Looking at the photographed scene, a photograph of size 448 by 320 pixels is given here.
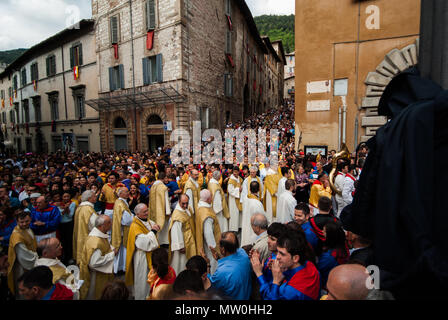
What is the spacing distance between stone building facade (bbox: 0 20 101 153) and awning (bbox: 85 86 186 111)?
1.83 metres

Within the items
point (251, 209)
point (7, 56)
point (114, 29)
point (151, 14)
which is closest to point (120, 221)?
point (251, 209)

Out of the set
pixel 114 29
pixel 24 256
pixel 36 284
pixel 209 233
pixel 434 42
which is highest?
pixel 114 29

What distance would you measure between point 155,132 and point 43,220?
13826mm

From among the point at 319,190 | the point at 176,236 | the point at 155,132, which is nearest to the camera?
the point at 176,236

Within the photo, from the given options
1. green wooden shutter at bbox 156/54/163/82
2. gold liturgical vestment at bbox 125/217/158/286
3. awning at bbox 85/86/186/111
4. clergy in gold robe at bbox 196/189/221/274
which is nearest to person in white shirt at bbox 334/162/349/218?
clergy in gold robe at bbox 196/189/221/274

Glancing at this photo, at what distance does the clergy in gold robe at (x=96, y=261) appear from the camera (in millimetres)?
3443

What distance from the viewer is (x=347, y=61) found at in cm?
1136

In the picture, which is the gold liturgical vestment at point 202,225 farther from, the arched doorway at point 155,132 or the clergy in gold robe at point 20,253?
the arched doorway at point 155,132

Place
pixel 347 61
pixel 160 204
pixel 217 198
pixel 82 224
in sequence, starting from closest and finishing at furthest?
pixel 82 224 < pixel 160 204 < pixel 217 198 < pixel 347 61

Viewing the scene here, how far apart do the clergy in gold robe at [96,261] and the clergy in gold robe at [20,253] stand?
0.89 m

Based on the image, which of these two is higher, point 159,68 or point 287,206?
point 159,68

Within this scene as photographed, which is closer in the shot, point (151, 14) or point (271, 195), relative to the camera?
point (271, 195)

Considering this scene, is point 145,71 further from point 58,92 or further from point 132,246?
point 132,246

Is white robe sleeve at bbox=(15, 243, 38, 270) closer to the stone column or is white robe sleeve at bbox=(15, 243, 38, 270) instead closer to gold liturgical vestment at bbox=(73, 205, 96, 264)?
gold liturgical vestment at bbox=(73, 205, 96, 264)
